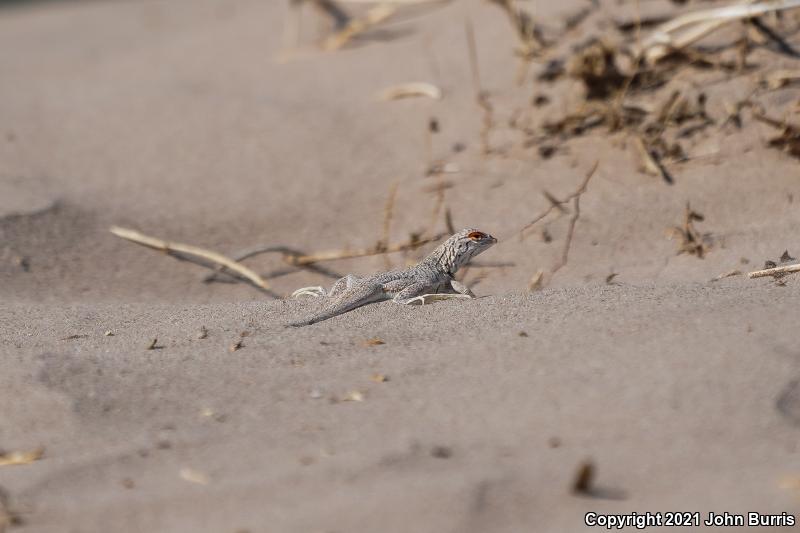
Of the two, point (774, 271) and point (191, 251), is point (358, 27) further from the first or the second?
point (774, 271)

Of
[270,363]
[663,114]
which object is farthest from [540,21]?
[270,363]

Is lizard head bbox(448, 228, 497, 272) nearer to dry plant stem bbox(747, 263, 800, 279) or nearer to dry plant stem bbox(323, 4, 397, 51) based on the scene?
dry plant stem bbox(747, 263, 800, 279)

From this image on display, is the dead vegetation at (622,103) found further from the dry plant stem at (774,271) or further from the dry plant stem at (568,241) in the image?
the dry plant stem at (774,271)

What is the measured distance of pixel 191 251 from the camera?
549cm

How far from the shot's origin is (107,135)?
7254mm

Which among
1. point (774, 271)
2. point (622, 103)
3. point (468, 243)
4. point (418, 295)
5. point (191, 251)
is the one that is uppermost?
point (622, 103)

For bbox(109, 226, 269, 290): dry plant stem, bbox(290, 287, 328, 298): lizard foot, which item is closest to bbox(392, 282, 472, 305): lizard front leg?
bbox(290, 287, 328, 298): lizard foot

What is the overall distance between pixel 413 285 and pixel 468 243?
443 millimetres

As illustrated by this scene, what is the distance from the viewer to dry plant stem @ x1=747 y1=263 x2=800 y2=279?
420 centimetres

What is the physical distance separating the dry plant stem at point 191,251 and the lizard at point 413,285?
44cm

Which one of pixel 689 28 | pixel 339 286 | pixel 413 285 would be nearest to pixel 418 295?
pixel 413 285

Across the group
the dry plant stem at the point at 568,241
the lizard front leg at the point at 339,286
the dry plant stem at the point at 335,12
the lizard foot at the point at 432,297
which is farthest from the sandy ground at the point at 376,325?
the dry plant stem at the point at 335,12

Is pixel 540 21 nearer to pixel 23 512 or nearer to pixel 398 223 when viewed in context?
pixel 398 223

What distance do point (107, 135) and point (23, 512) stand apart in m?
4.94
